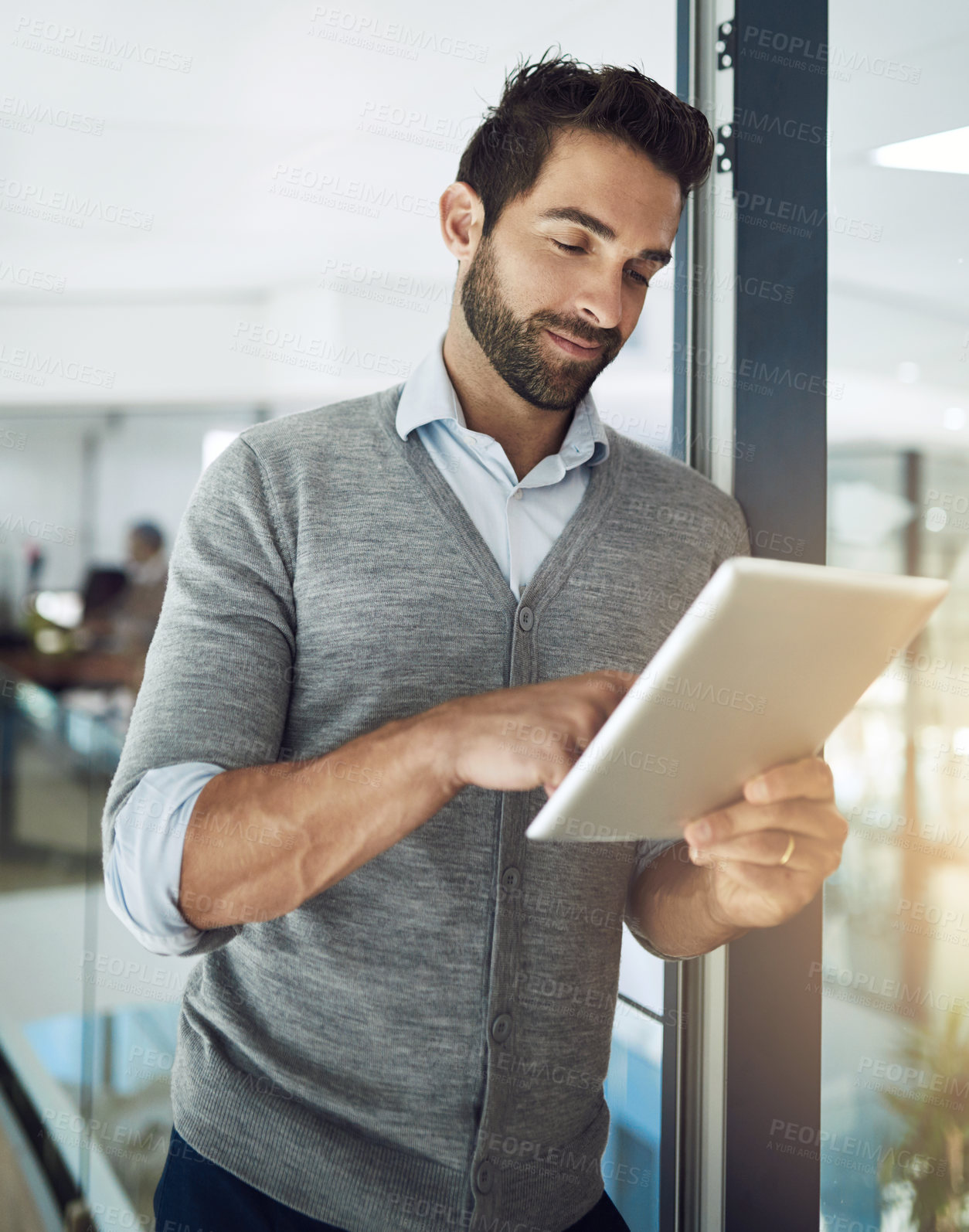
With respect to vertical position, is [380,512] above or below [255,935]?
above

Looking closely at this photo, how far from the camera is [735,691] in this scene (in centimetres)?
77

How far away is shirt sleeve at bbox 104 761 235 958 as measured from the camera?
0.93m

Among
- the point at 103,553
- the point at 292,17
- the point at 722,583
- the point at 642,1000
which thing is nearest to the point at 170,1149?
the point at 642,1000

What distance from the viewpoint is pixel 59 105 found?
3537 mm

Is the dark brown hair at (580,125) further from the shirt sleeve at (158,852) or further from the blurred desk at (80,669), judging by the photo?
the blurred desk at (80,669)

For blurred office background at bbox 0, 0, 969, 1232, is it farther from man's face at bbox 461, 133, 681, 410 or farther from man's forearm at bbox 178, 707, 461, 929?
man's forearm at bbox 178, 707, 461, 929

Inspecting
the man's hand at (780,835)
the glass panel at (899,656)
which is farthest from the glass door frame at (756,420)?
the man's hand at (780,835)

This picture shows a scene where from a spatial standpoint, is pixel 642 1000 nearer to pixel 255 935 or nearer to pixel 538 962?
pixel 538 962

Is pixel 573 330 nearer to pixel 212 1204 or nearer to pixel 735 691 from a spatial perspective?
pixel 735 691

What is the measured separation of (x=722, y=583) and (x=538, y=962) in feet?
2.16

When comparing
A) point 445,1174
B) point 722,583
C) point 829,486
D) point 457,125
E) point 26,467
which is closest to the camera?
point 722,583

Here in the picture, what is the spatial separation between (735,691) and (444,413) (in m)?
0.61

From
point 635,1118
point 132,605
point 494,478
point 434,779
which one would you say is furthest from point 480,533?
point 132,605

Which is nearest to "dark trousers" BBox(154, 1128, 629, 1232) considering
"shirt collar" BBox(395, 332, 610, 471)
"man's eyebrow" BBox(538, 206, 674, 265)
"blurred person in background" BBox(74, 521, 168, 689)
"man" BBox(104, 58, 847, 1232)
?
A: "man" BBox(104, 58, 847, 1232)
